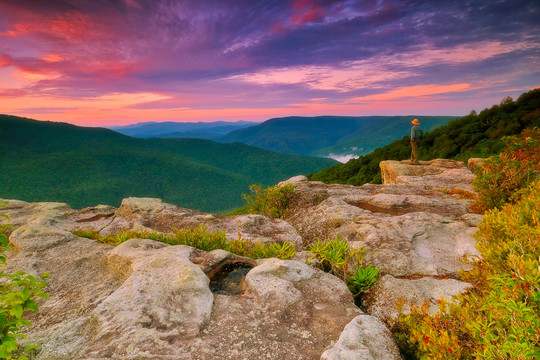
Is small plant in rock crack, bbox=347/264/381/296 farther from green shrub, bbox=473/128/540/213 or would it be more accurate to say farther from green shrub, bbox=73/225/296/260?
green shrub, bbox=473/128/540/213

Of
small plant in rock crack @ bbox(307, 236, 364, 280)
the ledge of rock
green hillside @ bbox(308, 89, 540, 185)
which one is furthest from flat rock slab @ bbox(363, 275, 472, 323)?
green hillside @ bbox(308, 89, 540, 185)

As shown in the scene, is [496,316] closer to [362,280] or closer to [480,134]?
[362,280]

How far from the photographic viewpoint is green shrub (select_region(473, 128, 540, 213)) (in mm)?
8727

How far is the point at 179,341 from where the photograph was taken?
4.21m

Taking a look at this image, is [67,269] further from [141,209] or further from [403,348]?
[403,348]

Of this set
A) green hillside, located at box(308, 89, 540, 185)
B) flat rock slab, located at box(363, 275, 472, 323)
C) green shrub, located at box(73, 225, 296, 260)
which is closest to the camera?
flat rock slab, located at box(363, 275, 472, 323)

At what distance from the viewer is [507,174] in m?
8.91

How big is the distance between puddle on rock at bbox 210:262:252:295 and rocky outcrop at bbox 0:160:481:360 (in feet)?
0.11

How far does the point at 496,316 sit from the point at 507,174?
7.63 metres

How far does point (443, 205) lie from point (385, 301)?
753 cm

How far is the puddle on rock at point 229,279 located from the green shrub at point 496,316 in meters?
3.44

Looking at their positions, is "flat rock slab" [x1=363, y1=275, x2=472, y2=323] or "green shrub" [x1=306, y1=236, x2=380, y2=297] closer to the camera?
"flat rock slab" [x1=363, y1=275, x2=472, y2=323]

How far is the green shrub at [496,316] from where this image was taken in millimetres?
3086

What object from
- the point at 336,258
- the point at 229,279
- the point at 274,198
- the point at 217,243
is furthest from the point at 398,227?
the point at 274,198
